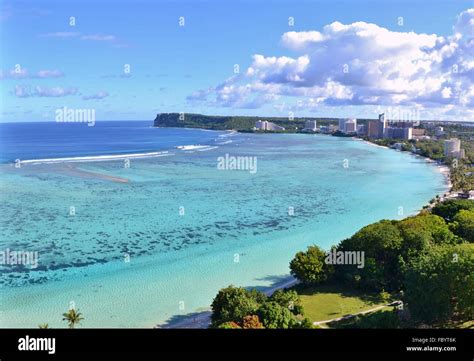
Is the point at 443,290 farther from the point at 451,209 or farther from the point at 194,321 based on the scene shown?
the point at 451,209

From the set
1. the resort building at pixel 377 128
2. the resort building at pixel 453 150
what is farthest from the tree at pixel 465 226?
the resort building at pixel 377 128

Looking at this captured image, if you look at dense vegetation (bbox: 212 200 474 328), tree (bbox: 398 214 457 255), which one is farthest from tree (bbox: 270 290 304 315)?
tree (bbox: 398 214 457 255)

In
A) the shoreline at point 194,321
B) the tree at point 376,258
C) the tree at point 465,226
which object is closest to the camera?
the shoreline at point 194,321

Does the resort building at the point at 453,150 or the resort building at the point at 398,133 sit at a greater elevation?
the resort building at the point at 398,133

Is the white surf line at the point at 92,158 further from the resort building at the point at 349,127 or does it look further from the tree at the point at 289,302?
the resort building at the point at 349,127

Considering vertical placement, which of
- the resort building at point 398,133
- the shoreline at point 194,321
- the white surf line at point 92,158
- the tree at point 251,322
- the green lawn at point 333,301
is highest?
the resort building at point 398,133

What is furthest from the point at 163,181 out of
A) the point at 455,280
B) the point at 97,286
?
the point at 455,280
